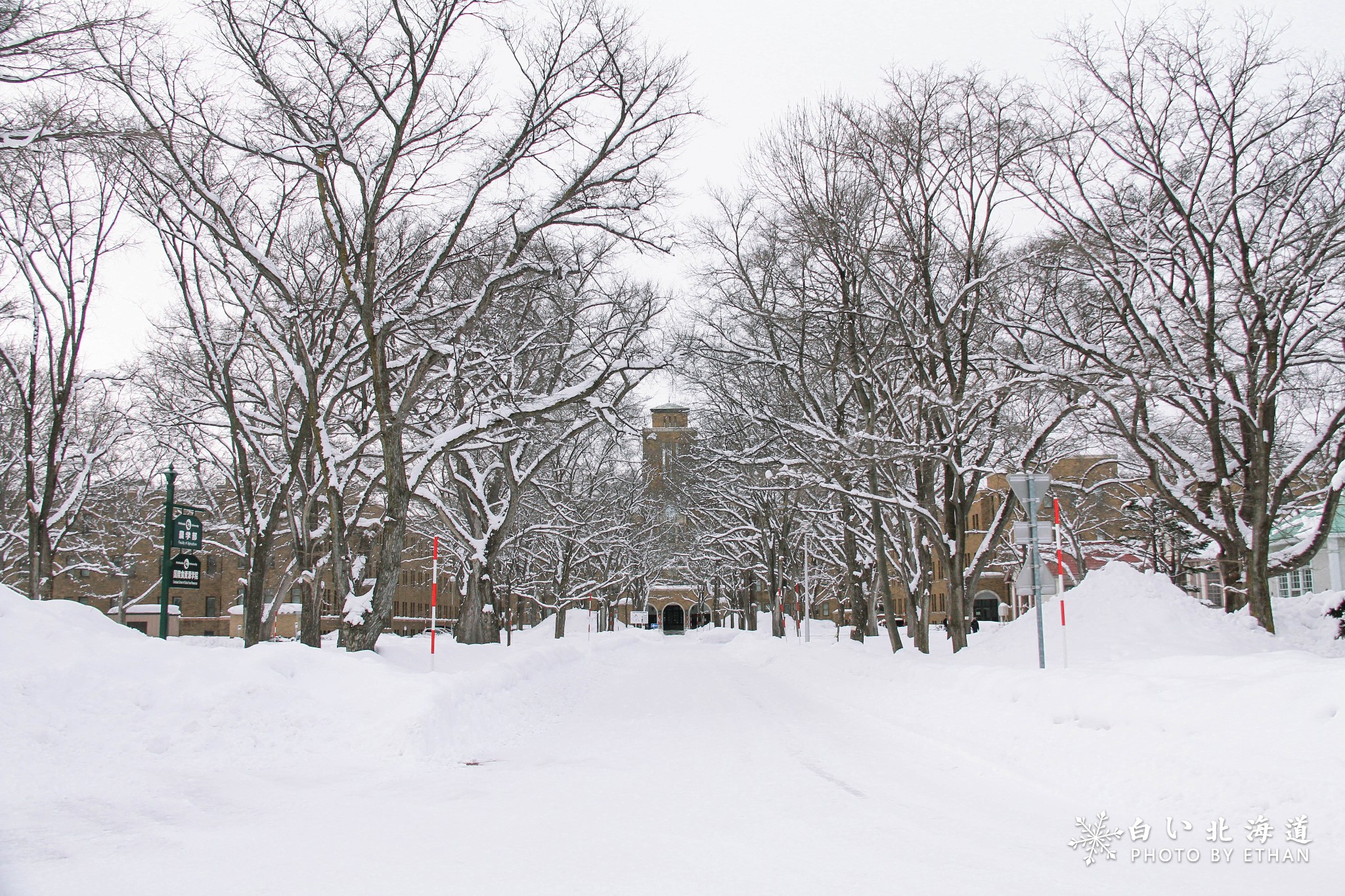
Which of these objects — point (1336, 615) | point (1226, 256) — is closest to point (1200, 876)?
point (1226, 256)

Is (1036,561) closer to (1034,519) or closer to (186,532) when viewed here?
(1034,519)

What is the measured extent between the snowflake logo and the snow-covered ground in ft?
0.23

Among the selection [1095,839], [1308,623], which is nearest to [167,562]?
[1095,839]

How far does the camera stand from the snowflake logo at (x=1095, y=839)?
5.91 meters

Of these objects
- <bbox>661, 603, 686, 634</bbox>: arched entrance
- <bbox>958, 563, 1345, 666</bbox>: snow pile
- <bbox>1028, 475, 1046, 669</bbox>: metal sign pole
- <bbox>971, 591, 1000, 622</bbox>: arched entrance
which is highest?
<bbox>1028, 475, 1046, 669</bbox>: metal sign pole

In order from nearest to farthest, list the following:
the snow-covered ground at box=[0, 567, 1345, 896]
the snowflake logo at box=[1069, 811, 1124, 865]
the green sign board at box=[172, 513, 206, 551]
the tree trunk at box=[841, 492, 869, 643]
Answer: the snow-covered ground at box=[0, 567, 1345, 896]
the snowflake logo at box=[1069, 811, 1124, 865]
the green sign board at box=[172, 513, 206, 551]
the tree trunk at box=[841, 492, 869, 643]

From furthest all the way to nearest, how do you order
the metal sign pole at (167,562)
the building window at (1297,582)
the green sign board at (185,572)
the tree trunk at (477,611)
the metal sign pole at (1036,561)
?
1. the building window at (1297,582)
2. the tree trunk at (477,611)
3. the green sign board at (185,572)
4. the metal sign pole at (167,562)
5. the metal sign pole at (1036,561)

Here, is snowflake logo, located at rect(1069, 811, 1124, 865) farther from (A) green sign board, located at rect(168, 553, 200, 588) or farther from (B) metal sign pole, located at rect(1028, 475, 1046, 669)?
(A) green sign board, located at rect(168, 553, 200, 588)

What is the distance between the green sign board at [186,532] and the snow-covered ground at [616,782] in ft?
15.8

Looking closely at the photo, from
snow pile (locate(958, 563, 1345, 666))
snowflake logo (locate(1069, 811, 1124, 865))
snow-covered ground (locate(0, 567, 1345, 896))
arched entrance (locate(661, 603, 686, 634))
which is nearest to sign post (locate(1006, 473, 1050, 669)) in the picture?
snow-covered ground (locate(0, 567, 1345, 896))

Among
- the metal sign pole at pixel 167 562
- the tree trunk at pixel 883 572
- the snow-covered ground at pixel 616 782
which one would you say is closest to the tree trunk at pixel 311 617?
the metal sign pole at pixel 167 562

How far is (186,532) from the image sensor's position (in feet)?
51.9

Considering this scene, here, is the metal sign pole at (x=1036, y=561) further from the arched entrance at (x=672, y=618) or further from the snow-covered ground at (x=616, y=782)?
the arched entrance at (x=672, y=618)

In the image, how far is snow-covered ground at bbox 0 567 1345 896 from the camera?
5309 mm
